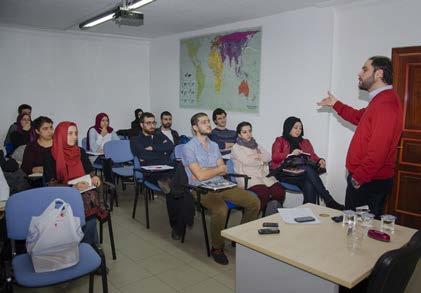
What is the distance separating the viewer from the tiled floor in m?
2.82

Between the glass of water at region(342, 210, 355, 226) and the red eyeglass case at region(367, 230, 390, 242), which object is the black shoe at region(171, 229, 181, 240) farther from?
the red eyeglass case at region(367, 230, 390, 242)

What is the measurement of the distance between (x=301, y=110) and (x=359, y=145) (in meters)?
2.22

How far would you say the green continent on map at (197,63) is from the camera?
21.1 feet

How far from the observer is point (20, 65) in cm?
638

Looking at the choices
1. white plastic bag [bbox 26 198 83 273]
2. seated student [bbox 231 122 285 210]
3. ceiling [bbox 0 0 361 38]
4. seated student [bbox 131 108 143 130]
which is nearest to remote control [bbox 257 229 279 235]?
white plastic bag [bbox 26 198 83 273]

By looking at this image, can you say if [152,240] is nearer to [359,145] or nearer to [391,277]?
[359,145]

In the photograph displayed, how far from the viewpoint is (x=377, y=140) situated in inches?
102

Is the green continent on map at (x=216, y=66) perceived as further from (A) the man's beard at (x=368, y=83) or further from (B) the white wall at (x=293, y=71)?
(A) the man's beard at (x=368, y=83)

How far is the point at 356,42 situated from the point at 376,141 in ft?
7.31

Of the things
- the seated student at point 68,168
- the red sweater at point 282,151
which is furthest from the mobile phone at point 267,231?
the red sweater at point 282,151

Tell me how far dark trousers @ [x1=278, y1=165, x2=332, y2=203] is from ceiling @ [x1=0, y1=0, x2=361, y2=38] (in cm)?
215

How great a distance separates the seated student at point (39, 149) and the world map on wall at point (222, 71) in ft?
9.96

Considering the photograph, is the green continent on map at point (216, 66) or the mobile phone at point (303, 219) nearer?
the mobile phone at point (303, 219)

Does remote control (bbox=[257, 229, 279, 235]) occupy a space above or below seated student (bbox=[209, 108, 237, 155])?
below
